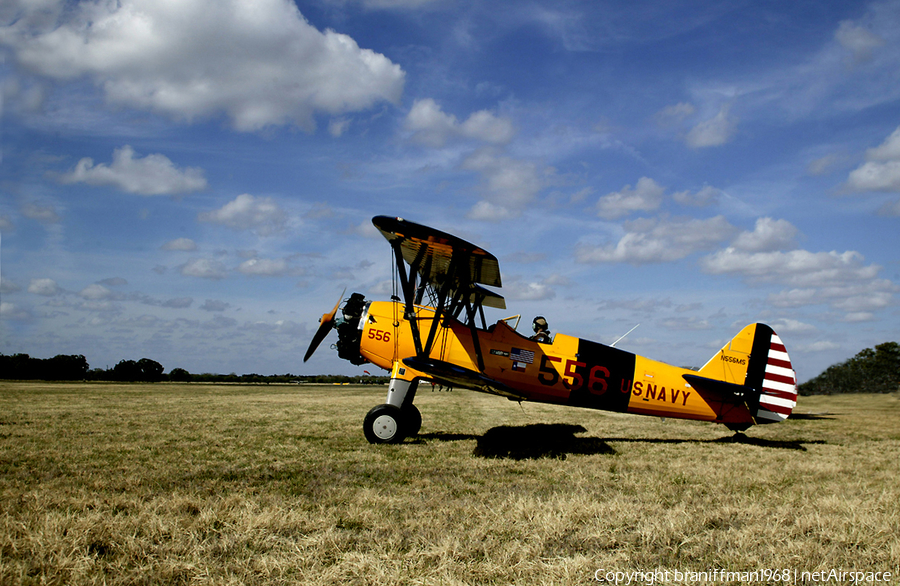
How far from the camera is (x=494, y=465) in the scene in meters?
6.41

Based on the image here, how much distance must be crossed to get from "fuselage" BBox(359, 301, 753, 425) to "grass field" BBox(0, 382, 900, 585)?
1.04 m

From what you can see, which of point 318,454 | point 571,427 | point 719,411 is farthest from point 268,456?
point 719,411

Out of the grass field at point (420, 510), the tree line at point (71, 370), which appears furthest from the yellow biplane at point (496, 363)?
the tree line at point (71, 370)

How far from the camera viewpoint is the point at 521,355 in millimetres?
8953

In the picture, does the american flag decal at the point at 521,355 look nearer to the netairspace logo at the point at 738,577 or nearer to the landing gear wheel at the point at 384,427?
the landing gear wheel at the point at 384,427

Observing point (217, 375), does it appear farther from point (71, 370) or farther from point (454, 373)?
point (454, 373)

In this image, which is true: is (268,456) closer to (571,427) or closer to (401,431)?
(401,431)

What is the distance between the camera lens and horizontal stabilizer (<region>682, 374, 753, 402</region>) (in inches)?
373

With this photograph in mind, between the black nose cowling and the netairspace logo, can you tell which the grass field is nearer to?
the netairspace logo

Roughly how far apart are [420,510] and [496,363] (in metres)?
4.92

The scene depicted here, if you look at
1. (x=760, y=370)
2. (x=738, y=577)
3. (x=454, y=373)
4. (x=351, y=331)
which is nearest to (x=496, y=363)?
(x=454, y=373)

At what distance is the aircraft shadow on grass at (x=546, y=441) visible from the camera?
7.52 meters

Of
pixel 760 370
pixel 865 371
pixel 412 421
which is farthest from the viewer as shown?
pixel 865 371

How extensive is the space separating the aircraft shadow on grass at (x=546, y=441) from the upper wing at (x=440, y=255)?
2.64 meters
